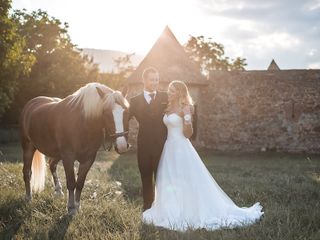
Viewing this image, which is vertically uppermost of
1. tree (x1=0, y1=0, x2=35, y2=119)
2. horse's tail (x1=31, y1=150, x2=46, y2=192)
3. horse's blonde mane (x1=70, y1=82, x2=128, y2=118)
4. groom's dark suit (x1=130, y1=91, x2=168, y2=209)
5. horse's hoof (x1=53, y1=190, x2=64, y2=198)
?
tree (x1=0, y1=0, x2=35, y2=119)

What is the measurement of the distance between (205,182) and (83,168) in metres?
1.79

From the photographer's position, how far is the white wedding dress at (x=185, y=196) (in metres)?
5.08

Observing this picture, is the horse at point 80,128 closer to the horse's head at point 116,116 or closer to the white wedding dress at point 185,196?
the horse's head at point 116,116

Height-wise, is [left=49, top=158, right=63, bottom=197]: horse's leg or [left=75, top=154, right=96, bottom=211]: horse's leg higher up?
[left=75, top=154, right=96, bottom=211]: horse's leg

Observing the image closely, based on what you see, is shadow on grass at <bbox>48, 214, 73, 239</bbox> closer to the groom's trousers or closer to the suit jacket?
the groom's trousers

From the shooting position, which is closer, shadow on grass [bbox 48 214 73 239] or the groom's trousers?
shadow on grass [bbox 48 214 73 239]

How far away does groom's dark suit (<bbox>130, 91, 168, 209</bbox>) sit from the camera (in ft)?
18.8

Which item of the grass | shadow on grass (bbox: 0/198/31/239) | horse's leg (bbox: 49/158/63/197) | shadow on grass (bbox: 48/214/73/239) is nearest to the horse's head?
the grass

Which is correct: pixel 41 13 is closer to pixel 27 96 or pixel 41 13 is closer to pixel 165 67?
pixel 27 96

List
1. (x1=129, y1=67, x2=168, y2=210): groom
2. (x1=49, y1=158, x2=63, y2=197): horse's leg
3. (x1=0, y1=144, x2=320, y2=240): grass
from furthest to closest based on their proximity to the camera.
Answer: (x1=49, y1=158, x2=63, y2=197): horse's leg
(x1=129, y1=67, x2=168, y2=210): groom
(x1=0, y1=144, x2=320, y2=240): grass

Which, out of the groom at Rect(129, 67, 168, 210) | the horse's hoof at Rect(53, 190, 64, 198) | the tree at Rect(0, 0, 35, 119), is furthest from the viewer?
the tree at Rect(0, 0, 35, 119)

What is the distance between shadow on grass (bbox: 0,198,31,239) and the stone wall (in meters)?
14.4

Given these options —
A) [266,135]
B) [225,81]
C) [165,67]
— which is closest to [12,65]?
[165,67]

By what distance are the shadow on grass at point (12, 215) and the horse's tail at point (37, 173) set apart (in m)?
0.67
